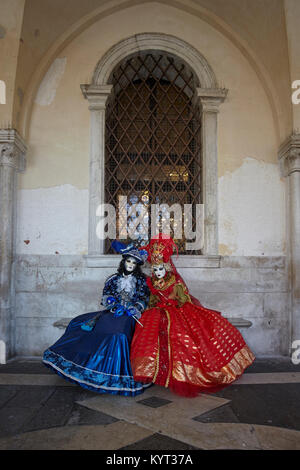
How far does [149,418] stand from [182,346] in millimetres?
884

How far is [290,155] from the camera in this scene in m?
5.44

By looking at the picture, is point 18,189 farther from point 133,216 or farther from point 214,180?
point 214,180

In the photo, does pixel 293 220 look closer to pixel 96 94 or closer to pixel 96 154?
pixel 96 154

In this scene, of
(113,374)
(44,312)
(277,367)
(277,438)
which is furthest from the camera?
(44,312)

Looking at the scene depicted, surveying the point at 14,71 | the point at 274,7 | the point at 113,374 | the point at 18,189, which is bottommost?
the point at 113,374

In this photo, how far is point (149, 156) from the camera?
6.12 meters

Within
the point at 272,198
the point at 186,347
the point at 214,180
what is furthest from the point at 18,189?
the point at 272,198

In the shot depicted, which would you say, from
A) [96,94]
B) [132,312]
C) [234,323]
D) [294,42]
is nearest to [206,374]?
[132,312]

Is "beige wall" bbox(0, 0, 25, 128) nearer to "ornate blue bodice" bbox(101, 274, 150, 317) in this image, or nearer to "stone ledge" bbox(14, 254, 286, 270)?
"stone ledge" bbox(14, 254, 286, 270)

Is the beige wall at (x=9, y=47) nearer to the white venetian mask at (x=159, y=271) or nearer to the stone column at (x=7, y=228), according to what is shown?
the stone column at (x=7, y=228)

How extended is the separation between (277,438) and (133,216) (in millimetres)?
3898

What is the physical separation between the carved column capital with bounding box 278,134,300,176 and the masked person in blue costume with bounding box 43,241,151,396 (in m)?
2.90

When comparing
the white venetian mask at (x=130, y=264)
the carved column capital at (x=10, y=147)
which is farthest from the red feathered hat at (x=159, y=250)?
the carved column capital at (x=10, y=147)

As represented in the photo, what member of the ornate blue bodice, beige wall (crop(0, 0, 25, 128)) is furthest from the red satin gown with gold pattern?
beige wall (crop(0, 0, 25, 128))
